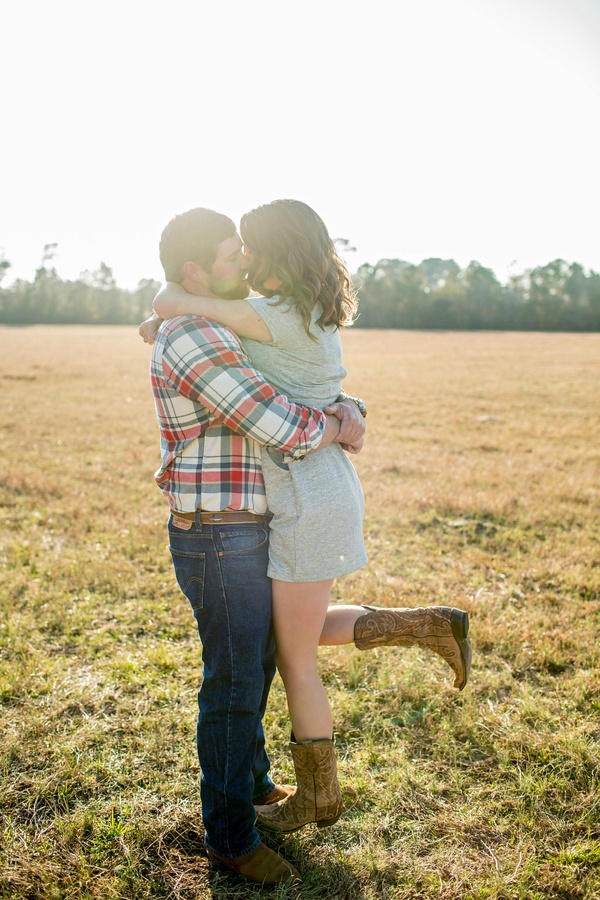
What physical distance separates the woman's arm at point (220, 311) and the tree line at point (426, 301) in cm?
5870

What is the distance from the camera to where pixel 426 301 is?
6575cm

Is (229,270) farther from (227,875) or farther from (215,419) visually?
(227,875)

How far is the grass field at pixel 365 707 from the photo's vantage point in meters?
2.42

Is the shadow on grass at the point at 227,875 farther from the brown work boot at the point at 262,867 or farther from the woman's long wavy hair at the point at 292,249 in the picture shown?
the woman's long wavy hair at the point at 292,249

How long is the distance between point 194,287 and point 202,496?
2.52ft

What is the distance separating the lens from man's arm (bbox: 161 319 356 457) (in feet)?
6.86

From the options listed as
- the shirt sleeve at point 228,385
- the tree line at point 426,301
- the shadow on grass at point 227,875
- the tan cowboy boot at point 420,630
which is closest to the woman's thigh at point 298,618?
the tan cowboy boot at point 420,630

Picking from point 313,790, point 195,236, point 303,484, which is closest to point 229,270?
point 195,236

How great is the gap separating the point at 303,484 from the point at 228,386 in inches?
17.7

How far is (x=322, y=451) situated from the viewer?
7.77 ft

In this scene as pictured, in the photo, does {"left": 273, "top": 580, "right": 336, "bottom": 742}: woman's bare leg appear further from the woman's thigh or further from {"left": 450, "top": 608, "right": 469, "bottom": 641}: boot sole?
{"left": 450, "top": 608, "right": 469, "bottom": 641}: boot sole

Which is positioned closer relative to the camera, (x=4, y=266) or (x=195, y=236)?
(x=195, y=236)

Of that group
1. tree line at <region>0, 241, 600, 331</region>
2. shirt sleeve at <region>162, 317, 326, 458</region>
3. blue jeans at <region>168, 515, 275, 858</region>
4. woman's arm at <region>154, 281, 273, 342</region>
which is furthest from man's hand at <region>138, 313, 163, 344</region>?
tree line at <region>0, 241, 600, 331</region>

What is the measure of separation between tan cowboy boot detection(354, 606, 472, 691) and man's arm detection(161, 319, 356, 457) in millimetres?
962
